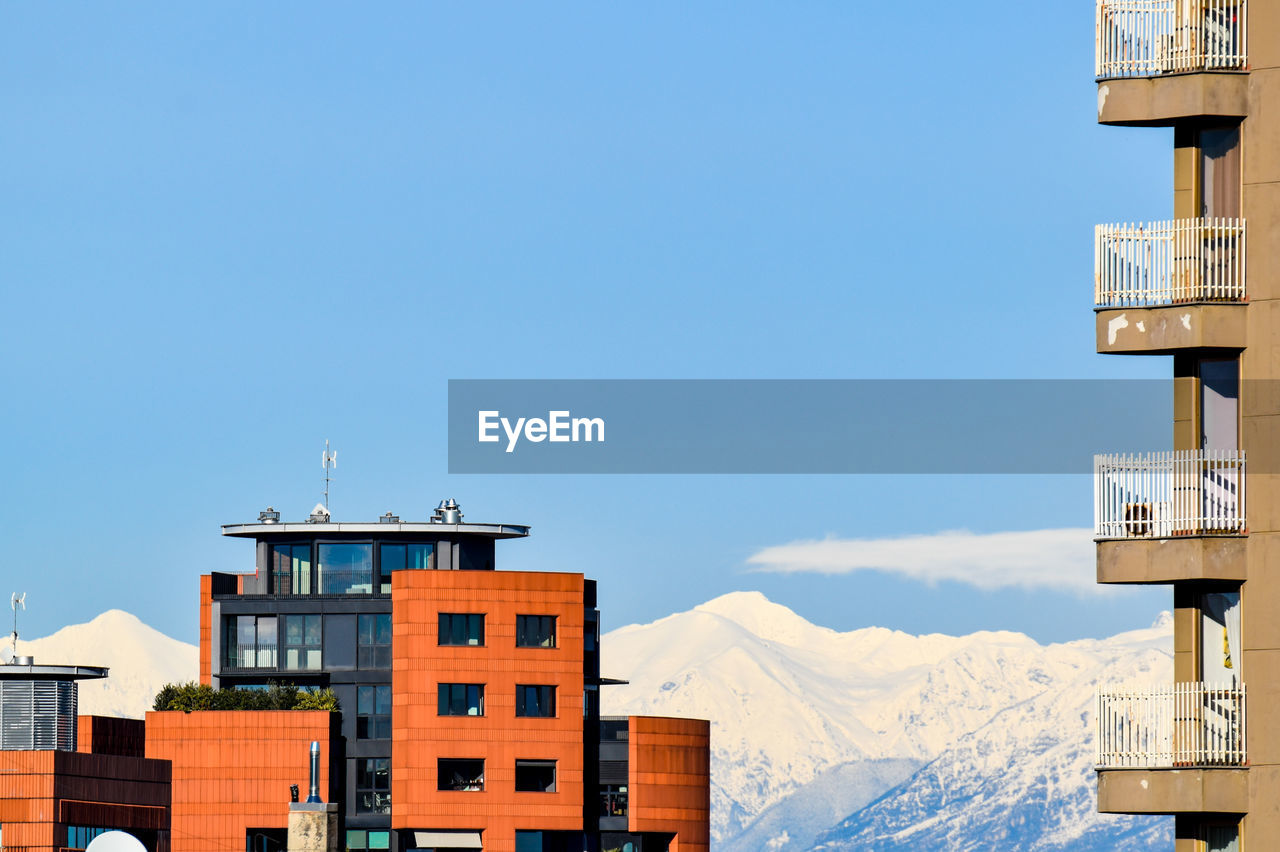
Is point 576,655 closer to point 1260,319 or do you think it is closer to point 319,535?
point 319,535

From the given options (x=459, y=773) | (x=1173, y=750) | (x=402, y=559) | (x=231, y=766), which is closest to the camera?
(x=1173, y=750)

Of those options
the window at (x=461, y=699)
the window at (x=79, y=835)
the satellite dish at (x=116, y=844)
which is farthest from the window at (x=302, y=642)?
the satellite dish at (x=116, y=844)

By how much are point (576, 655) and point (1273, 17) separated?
90568mm

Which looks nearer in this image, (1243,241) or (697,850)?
(1243,241)

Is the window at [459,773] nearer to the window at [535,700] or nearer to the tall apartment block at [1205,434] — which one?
the window at [535,700]

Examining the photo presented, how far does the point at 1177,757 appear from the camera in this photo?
46.6 metres

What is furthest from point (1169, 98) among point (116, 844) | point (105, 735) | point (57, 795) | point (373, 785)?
point (105, 735)

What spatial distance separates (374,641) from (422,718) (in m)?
7.04

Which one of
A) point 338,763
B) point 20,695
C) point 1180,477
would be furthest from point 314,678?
point 1180,477

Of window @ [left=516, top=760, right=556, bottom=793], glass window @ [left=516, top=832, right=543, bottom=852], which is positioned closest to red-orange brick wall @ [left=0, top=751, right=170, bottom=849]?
glass window @ [left=516, top=832, right=543, bottom=852]

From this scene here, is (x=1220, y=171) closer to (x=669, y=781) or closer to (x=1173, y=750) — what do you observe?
(x=1173, y=750)

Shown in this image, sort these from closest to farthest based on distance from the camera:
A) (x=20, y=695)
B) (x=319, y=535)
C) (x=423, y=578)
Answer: (x=20, y=695), (x=423, y=578), (x=319, y=535)

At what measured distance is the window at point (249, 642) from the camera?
461 ft

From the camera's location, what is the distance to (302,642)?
460 ft
